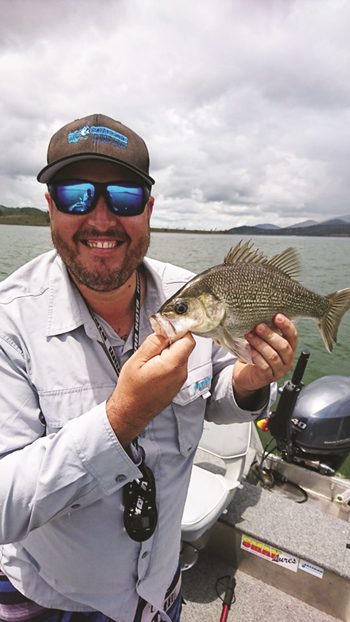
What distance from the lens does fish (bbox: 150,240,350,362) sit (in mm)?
1919

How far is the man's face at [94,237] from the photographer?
6.61 ft

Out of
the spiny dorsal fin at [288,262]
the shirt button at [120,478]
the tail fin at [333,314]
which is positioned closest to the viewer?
the shirt button at [120,478]

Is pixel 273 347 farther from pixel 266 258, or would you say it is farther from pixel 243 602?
pixel 243 602

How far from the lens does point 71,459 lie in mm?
1572

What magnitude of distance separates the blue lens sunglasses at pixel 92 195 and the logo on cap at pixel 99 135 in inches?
8.1

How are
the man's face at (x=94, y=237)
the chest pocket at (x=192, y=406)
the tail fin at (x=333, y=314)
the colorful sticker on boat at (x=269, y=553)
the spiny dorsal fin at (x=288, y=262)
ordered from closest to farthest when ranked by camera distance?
the man's face at (x=94, y=237), the chest pocket at (x=192, y=406), the spiny dorsal fin at (x=288, y=262), the tail fin at (x=333, y=314), the colorful sticker on boat at (x=269, y=553)

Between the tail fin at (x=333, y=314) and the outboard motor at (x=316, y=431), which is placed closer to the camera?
the tail fin at (x=333, y=314)

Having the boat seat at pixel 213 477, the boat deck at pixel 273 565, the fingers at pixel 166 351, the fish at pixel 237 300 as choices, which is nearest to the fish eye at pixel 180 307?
the fish at pixel 237 300

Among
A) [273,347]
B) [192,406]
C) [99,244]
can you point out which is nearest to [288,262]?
[273,347]

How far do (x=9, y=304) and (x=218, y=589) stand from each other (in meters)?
3.55

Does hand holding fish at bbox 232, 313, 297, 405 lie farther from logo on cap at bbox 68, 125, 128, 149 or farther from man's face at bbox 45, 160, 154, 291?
logo on cap at bbox 68, 125, 128, 149

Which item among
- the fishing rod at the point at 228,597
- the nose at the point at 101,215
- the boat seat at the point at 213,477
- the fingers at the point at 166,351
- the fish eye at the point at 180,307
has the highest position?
the nose at the point at 101,215

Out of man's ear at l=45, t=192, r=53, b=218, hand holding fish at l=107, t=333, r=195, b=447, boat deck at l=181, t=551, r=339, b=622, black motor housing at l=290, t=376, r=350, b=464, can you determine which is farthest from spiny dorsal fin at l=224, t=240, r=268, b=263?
boat deck at l=181, t=551, r=339, b=622

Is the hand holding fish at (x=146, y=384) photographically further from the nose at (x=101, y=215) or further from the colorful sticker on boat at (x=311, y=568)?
the colorful sticker on boat at (x=311, y=568)
